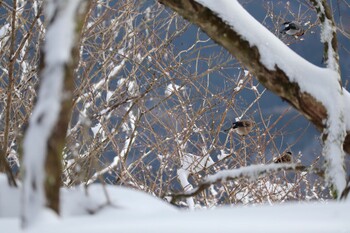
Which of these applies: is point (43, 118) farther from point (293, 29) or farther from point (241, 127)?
point (241, 127)

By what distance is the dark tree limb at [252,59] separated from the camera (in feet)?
5.27

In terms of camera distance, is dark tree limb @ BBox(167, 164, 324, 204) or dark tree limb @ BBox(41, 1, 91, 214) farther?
dark tree limb @ BBox(167, 164, 324, 204)

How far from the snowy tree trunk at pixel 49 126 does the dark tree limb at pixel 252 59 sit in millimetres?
960

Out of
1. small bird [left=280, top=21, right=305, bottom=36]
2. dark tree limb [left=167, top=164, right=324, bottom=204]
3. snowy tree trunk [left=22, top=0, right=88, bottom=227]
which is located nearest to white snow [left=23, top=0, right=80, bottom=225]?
snowy tree trunk [left=22, top=0, right=88, bottom=227]

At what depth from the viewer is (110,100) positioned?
5039mm

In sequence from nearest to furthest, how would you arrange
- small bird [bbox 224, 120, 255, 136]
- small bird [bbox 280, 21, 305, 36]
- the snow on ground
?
the snow on ground, small bird [bbox 280, 21, 305, 36], small bird [bbox 224, 120, 255, 136]

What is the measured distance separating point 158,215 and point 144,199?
15 cm

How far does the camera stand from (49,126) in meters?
0.70

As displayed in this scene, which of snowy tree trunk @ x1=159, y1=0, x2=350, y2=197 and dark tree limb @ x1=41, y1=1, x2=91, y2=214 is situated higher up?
snowy tree trunk @ x1=159, y1=0, x2=350, y2=197

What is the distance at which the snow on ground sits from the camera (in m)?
0.67

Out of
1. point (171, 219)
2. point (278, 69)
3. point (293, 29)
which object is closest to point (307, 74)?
point (278, 69)

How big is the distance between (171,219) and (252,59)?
1023 mm

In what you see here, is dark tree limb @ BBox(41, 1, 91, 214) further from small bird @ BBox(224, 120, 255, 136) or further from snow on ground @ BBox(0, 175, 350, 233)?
small bird @ BBox(224, 120, 255, 136)

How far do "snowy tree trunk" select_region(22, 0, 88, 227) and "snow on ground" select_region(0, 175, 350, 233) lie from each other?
32 millimetres
